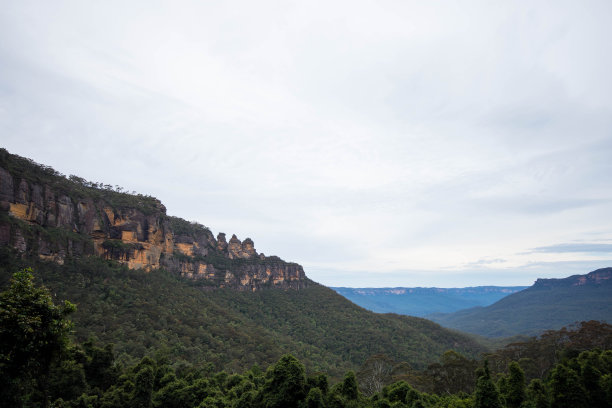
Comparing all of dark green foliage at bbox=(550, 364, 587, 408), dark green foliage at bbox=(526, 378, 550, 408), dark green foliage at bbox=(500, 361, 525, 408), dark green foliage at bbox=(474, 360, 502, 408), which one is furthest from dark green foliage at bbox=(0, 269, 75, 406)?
dark green foliage at bbox=(550, 364, 587, 408)

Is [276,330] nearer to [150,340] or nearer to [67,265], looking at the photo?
[150,340]

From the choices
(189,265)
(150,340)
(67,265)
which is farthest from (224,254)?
(150,340)

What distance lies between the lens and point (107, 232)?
6475 centimetres

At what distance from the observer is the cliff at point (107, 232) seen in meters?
45.7

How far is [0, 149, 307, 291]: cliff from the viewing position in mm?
45719

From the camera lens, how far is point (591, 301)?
17625 centimetres

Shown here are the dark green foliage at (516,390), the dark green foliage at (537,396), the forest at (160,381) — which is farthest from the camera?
the dark green foliage at (516,390)

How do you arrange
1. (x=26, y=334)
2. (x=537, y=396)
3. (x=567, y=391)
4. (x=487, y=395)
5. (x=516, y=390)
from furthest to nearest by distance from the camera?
(x=516, y=390), (x=537, y=396), (x=567, y=391), (x=487, y=395), (x=26, y=334)

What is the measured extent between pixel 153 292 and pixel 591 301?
240 m

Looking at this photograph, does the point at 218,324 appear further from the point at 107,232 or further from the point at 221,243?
the point at 221,243

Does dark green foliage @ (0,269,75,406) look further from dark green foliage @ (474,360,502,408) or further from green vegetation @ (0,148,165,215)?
green vegetation @ (0,148,165,215)

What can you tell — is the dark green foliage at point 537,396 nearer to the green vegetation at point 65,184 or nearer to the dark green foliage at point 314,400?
the dark green foliage at point 314,400

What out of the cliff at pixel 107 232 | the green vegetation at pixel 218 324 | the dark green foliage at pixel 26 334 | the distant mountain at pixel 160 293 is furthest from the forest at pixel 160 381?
the cliff at pixel 107 232

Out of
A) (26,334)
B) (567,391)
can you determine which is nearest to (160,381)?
(26,334)
